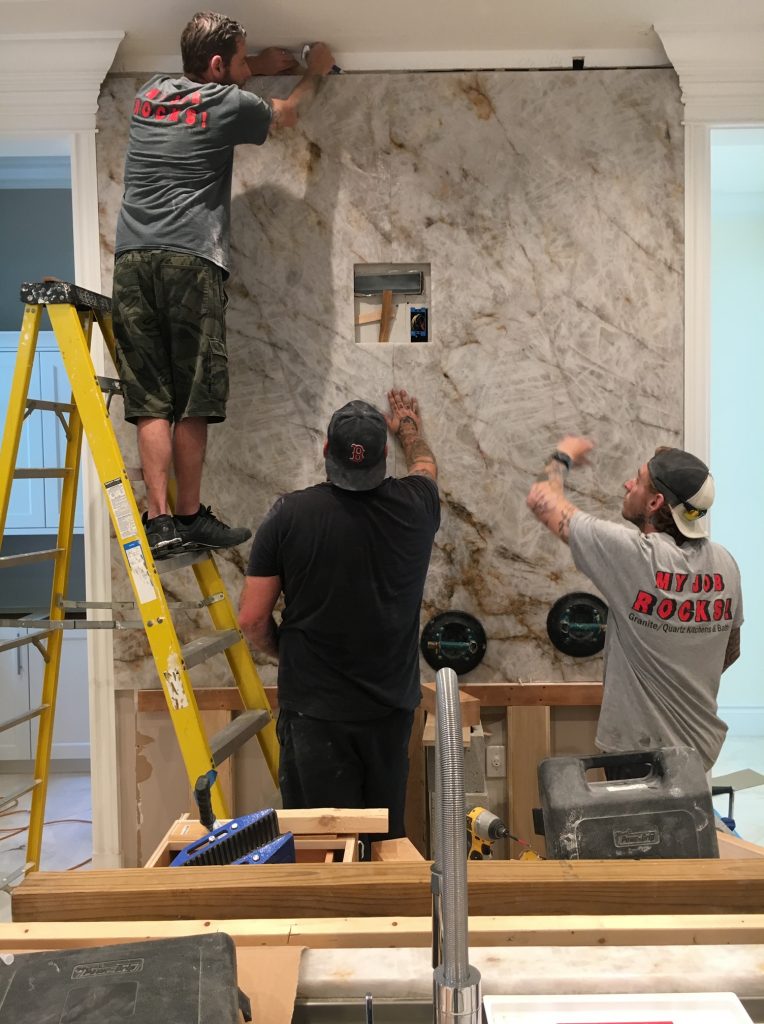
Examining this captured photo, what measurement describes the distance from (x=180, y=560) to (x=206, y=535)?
109mm

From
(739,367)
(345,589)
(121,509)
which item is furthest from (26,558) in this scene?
(739,367)

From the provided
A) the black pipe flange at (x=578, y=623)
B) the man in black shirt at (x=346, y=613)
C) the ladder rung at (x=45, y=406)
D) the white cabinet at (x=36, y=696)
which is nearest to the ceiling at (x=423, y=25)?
the ladder rung at (x=45, y=406)

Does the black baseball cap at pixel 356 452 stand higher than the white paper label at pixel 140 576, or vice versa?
the black baseball cap at pixel 356 452

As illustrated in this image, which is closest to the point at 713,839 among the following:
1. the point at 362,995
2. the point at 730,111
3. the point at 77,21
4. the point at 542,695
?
the point at 362,995

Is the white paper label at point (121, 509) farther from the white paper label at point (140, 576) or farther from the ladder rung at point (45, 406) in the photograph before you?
the ladder rung at point (45, 406)

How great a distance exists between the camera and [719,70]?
3000 mm

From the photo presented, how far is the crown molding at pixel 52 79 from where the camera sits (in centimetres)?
296

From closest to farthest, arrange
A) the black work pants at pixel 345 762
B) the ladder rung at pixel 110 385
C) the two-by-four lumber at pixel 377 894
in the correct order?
the two-by-four lumber at pixel 377 894 < the black work pants at pixel 345 762 < the ladder rung at pixel 110 385

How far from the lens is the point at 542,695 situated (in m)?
3.11

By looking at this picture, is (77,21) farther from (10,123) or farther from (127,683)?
(127,683)

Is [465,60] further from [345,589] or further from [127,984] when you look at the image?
[127,984]

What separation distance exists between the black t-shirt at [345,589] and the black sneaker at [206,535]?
0.78 feet

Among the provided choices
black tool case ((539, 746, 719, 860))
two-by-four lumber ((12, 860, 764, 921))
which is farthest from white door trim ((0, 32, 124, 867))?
black tool case ((539, 746, 719, 860))

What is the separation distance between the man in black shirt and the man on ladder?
0.34 meters
